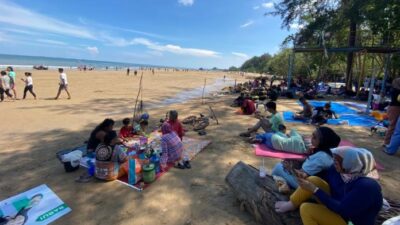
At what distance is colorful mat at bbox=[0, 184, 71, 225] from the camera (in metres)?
3.29

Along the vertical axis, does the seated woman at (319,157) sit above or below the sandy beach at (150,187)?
above

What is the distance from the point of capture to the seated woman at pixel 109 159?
167 inches

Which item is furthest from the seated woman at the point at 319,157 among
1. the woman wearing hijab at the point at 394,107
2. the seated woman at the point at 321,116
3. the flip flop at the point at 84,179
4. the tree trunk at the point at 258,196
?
the seated woman at the point at 321,116

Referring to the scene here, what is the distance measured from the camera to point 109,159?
4285 millimetres

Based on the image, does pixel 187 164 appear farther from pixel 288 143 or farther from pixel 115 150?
pixel 288 143

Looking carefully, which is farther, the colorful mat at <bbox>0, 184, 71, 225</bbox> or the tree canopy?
the tree canopy

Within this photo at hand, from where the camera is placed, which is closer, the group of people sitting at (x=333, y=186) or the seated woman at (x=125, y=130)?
the group of people sitting at (x=333, y=186)

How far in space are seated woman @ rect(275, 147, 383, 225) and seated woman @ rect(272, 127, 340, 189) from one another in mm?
282

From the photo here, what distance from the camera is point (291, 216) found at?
2.72 meters

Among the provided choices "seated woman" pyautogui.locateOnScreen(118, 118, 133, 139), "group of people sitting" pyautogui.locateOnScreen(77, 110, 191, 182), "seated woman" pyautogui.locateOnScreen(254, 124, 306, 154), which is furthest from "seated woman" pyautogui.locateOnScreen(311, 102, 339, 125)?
"seated woman" pyautogui.locateOnScreen(118, 118, 133, 139)

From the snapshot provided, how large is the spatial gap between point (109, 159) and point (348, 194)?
11.6 ft

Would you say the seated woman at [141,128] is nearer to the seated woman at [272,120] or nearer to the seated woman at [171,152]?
the seated woman at [171,152]

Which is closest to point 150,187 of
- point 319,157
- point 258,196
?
Result: point 258,196

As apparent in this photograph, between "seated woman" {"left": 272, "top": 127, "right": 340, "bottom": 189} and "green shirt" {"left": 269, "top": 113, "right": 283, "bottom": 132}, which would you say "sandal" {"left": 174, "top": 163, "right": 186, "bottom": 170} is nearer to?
"seated woman" {"left": 272, "top": 127, "right": 340, "bottom": 189}
